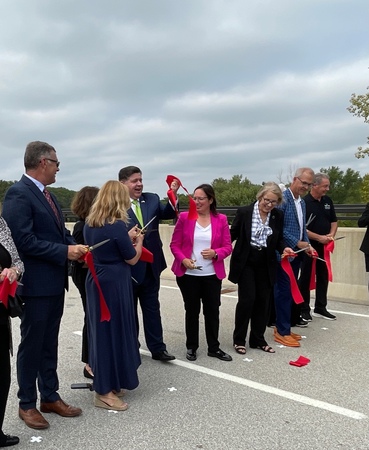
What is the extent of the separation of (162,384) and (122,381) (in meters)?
0.59

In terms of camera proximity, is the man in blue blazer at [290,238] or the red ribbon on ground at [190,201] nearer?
the red ribbon on ground at [190,201]

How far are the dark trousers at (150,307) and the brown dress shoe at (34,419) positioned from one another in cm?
167

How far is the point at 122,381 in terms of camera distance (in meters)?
3.98

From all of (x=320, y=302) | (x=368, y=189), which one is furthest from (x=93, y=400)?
(x=368, y=189)

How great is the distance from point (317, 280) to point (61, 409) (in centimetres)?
448

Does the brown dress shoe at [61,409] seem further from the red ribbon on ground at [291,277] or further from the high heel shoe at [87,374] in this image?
the red ribbon on ground at [291,277]

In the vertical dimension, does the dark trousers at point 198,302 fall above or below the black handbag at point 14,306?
below

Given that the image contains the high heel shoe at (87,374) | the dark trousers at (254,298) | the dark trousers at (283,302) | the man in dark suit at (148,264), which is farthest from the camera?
the dark trousers at (283,302)

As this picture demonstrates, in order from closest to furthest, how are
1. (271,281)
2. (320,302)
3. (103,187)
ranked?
(103,187) → (271,281) → (320,302)

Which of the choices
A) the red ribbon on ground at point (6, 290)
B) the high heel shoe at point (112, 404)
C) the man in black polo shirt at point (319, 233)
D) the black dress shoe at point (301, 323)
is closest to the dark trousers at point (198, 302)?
the high heel shoe at point (112, 404)

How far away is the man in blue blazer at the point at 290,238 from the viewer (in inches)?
225

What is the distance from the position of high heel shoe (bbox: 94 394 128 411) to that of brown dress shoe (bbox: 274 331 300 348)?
2398 mm

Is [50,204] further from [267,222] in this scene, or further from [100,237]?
[267,222]

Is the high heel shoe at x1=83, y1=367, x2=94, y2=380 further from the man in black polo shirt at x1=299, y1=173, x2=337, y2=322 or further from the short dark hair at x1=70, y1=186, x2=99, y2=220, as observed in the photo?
Result: the man in black polo shirt at x1=299, y1=173, x2=337, y2=322
